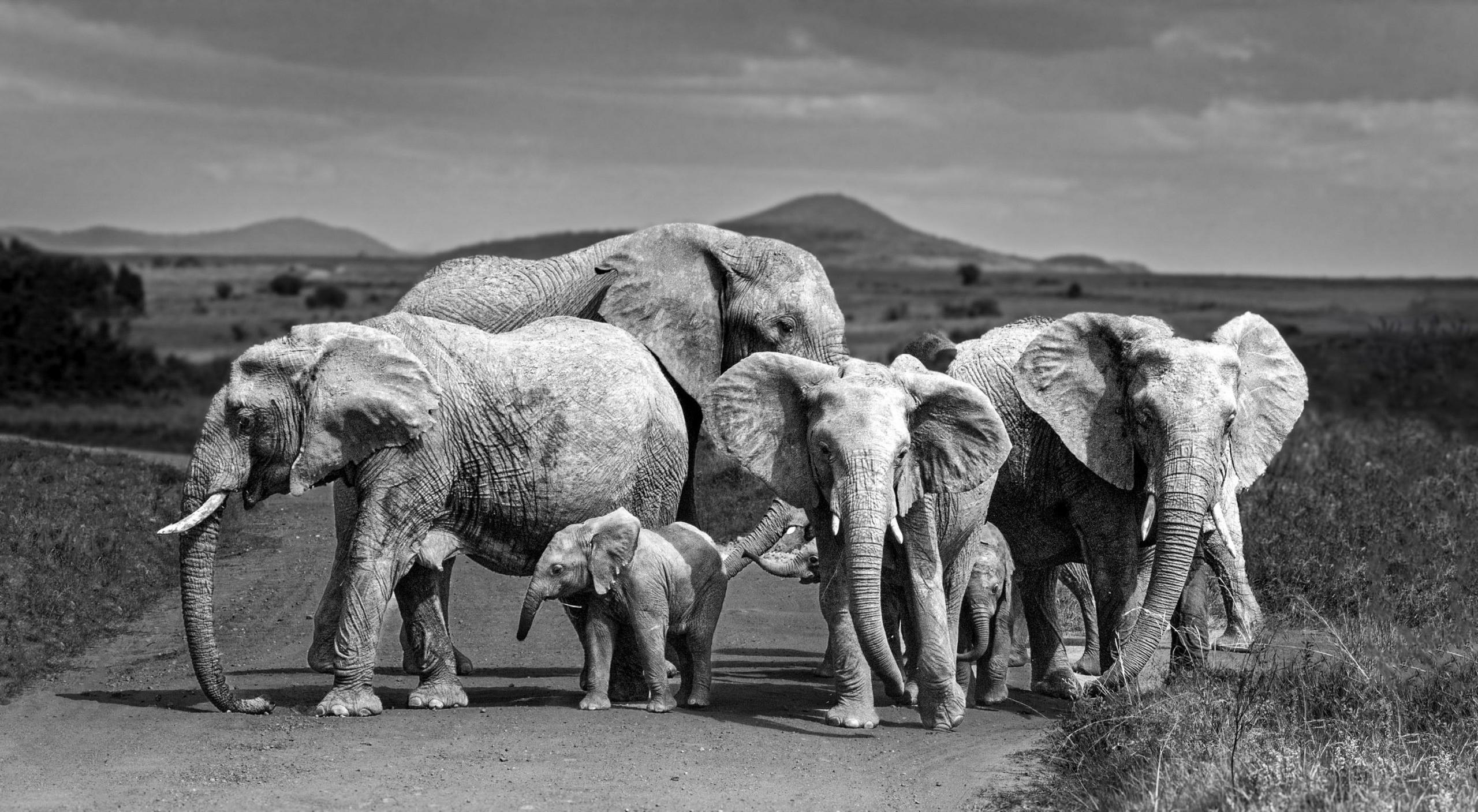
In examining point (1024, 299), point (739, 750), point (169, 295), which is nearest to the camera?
point (739, 750)

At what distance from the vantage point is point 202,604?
→ 35.2ft

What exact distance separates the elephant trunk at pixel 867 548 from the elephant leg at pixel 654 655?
1485 mm

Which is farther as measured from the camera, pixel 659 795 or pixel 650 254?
pixel 650 254

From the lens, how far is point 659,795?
905cm

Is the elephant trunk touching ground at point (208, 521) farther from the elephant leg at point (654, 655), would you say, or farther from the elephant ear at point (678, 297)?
the elephant ear at point (678, 297)

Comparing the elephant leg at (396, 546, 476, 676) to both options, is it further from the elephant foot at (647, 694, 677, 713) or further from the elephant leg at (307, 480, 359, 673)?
the elephant foot at (647, 694, 677, 713)

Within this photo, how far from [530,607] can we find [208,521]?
194cm

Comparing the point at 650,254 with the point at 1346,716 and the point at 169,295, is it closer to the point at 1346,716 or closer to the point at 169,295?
the point at 1346,716

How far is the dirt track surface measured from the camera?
902 cm

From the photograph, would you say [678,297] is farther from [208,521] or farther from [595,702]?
[208,521]

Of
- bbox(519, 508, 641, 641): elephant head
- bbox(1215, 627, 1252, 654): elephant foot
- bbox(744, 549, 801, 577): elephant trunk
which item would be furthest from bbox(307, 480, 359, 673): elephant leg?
bbox(1215, 627, 1252, 654): elephant foot

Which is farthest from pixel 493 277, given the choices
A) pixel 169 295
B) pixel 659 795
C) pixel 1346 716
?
pixel 169 295

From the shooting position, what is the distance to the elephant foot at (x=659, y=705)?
35.7ft

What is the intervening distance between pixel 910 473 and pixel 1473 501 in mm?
9439
